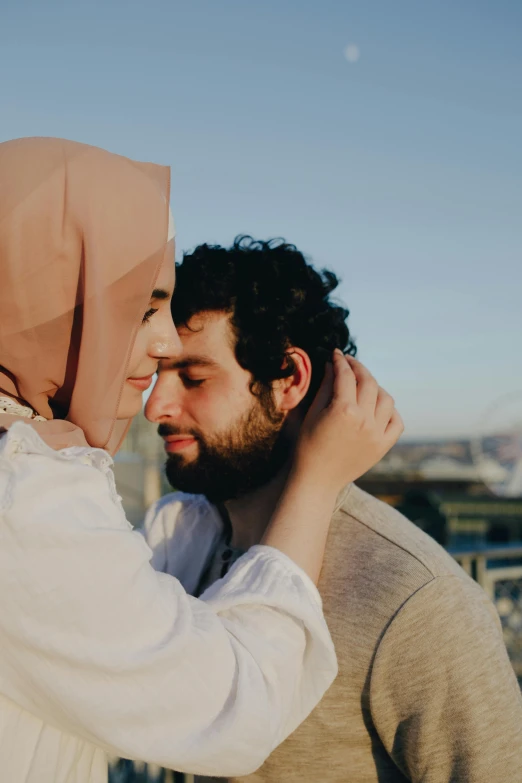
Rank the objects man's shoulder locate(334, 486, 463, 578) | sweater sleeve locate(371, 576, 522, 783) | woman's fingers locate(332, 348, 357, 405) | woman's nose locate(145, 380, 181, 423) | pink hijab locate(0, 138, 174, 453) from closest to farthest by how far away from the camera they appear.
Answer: pink hijab locate(0, 138, 174, 453)
sweater sleeve locate(371, 576, 522, 783)
man's shoulder locate(334, 486, 463, 578)
woman's fingers locate(332, 348, 357, 405)
woman's nose locate(145, 380, 181, 423)

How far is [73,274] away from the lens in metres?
1.32

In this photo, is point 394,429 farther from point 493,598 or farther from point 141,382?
point 493,598

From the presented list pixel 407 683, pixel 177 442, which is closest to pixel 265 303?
pixel 177 442

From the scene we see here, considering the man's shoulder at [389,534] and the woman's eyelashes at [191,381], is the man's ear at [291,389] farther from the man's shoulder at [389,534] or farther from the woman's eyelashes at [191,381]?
the man's shoulder at [389,534]

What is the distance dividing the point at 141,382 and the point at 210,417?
701 millimetres

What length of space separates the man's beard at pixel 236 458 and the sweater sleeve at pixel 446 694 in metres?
0.78

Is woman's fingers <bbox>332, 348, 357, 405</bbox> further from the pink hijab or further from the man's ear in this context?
the pink hijab

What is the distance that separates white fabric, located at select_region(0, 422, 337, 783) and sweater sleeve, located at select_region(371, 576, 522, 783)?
43 cm

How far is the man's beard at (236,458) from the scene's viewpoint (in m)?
2.21

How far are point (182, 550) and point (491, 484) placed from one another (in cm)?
696

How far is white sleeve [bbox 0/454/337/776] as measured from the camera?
1.01 m

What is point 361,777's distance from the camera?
1650 mm

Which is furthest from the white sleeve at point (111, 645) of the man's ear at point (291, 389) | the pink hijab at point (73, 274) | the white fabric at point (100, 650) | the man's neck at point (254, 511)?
the man's ear at point (291, 389)

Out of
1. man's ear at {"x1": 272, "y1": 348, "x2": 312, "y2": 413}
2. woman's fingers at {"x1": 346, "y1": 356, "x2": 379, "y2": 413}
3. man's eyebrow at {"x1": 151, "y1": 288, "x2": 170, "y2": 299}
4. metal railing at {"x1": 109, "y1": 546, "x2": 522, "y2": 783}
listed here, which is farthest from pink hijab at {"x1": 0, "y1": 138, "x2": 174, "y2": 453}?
metal railing at {"x1": 109, "y1": 546, "x2": 522, "y2": 783}
